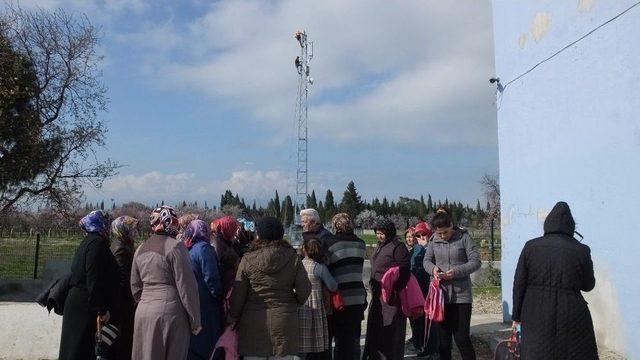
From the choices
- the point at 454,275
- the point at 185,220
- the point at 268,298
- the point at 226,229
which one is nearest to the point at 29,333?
the point at 185,220

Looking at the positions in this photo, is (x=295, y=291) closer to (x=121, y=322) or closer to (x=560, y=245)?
(x=121, y=322)

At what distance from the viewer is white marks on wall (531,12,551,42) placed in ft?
23.9

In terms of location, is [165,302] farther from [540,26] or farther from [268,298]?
[540,26]

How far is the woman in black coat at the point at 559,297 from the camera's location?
4.00m

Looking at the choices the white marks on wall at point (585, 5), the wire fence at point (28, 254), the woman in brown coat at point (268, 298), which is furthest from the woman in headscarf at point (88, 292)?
the wire fence at point (28, 254)

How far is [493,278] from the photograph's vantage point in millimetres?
14523

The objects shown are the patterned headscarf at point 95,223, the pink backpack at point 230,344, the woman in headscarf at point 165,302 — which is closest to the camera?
the woman in headscarf at point 165,302

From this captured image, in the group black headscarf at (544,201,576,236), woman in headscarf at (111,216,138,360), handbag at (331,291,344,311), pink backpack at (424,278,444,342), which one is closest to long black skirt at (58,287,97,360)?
woman in headscarf at (111,216,138,360)

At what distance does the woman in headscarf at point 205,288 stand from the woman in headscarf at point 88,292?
763mm

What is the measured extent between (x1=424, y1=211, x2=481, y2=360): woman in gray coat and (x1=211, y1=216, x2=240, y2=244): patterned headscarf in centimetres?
213

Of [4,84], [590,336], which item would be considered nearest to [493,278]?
[590,336]

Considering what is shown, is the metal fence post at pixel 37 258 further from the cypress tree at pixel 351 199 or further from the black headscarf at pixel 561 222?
the cypress tree at pixel 351 199

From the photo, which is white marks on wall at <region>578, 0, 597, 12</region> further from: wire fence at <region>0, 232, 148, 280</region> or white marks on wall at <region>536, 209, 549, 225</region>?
wire fence at <region>0, 232, 148, 280</region>

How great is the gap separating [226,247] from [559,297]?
3.07 metres
